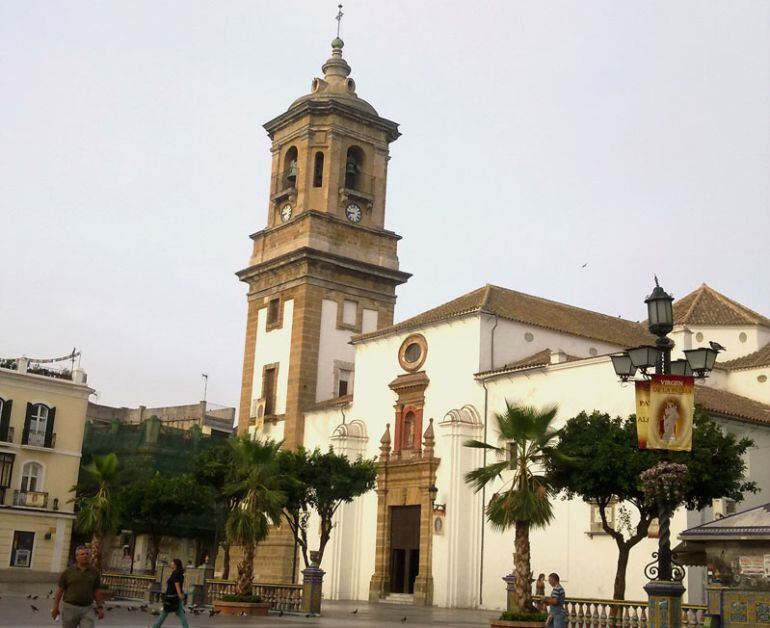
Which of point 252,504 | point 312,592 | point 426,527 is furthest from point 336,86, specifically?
point 312,592

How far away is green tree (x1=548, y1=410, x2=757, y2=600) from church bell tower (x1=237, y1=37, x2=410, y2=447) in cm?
2137

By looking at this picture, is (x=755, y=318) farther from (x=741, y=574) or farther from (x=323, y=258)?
(x=741, y=574)

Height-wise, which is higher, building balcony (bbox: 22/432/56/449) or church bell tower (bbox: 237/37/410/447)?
church bell tower (bbox: 237/37/410/447)

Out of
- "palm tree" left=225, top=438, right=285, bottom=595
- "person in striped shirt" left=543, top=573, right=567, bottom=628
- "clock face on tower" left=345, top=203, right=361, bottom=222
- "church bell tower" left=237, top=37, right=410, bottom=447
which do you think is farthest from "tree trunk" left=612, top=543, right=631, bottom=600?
"clock face on tower" left=345, top=203, right=361, bottom=222

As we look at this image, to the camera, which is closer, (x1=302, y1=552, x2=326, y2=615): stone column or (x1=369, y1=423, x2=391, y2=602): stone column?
(x1=302, y1=552, x2=326, y2=615): stone column

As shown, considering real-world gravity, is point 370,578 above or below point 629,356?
below

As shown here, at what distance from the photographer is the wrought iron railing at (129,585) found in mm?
32031

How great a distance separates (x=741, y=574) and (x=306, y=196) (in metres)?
35.5

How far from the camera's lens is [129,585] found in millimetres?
32719

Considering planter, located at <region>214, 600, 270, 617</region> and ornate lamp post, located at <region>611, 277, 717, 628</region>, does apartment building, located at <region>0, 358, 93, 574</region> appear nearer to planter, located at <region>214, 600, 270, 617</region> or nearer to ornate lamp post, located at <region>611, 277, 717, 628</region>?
planter, located at <region>214, 600, 270, 617</region>

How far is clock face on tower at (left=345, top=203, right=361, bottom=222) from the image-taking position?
4853cm

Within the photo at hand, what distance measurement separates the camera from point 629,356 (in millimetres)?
15141

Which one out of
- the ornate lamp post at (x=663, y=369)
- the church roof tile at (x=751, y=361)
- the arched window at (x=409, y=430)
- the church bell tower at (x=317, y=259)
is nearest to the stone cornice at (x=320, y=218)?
the church bell tower at (x=317, y=259)

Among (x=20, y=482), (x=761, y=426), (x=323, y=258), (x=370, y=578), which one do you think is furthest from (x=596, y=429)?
(x=20, y=482)
